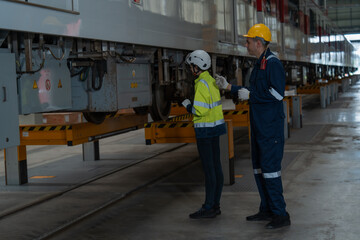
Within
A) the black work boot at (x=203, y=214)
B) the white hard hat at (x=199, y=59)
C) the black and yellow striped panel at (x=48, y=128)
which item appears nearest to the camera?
the black work boot at (x=203, y=214)

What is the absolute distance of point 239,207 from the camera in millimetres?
6535

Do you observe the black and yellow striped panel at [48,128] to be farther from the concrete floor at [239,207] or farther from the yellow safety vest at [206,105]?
the yellow safety vest at [206,105]

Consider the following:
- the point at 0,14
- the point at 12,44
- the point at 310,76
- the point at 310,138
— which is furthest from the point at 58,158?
the point at 310,76

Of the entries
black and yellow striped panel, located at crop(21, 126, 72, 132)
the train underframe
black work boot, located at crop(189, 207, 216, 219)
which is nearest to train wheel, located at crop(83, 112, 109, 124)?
the train underframe

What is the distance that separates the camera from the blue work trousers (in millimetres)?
6066

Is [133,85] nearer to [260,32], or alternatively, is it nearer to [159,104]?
[260,32]

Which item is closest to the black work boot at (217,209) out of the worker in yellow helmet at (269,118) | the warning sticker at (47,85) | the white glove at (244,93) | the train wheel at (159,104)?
the worker in yellow helmet at (269,118)

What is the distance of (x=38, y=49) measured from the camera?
5.18 metres

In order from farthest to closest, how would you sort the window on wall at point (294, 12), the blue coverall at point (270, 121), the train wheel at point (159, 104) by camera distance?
1. the window on wall at point (294, 12)
2. the train wheel at point (159, 104)
3. the blue coverall at point (270, 121)

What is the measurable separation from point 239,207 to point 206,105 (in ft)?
3.94

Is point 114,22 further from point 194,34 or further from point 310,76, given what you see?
point 310,76

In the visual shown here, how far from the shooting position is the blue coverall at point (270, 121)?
5559 millimetres

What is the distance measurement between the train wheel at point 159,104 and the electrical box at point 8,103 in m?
4.22

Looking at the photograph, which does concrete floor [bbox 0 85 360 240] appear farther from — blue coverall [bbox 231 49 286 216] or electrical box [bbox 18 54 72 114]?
electrical box [bbox 18 54 72 114]
